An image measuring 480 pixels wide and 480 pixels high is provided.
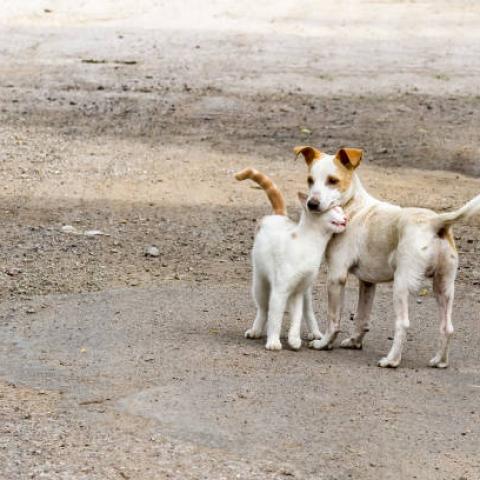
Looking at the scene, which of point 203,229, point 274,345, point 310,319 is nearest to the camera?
point 274,345

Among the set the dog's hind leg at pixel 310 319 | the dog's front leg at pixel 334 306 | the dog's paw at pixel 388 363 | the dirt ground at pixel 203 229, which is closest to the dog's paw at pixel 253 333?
the dirt ground at pixel 203 229

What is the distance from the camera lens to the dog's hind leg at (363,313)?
26.8 feet

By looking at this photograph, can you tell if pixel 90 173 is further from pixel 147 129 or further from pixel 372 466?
pixel 372 466

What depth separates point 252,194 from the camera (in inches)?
490

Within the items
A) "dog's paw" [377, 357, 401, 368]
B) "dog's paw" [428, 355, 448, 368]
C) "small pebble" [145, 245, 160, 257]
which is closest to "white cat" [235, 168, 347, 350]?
"dog's paw" [377, 357, 401, 368]

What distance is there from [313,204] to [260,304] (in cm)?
79

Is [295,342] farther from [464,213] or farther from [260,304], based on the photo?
[464,213]

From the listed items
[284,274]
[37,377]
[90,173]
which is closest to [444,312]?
[284,274]

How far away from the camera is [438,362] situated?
7.81 metres

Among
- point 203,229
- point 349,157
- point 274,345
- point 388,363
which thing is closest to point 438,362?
point 388,363

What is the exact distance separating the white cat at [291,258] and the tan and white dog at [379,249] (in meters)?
0.11

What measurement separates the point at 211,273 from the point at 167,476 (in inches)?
158

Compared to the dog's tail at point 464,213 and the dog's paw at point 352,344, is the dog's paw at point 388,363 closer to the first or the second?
the dog's paw at point 352,344

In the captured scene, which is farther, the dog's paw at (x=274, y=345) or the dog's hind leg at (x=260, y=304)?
the dog's hind leg at (x=260, y=304)
